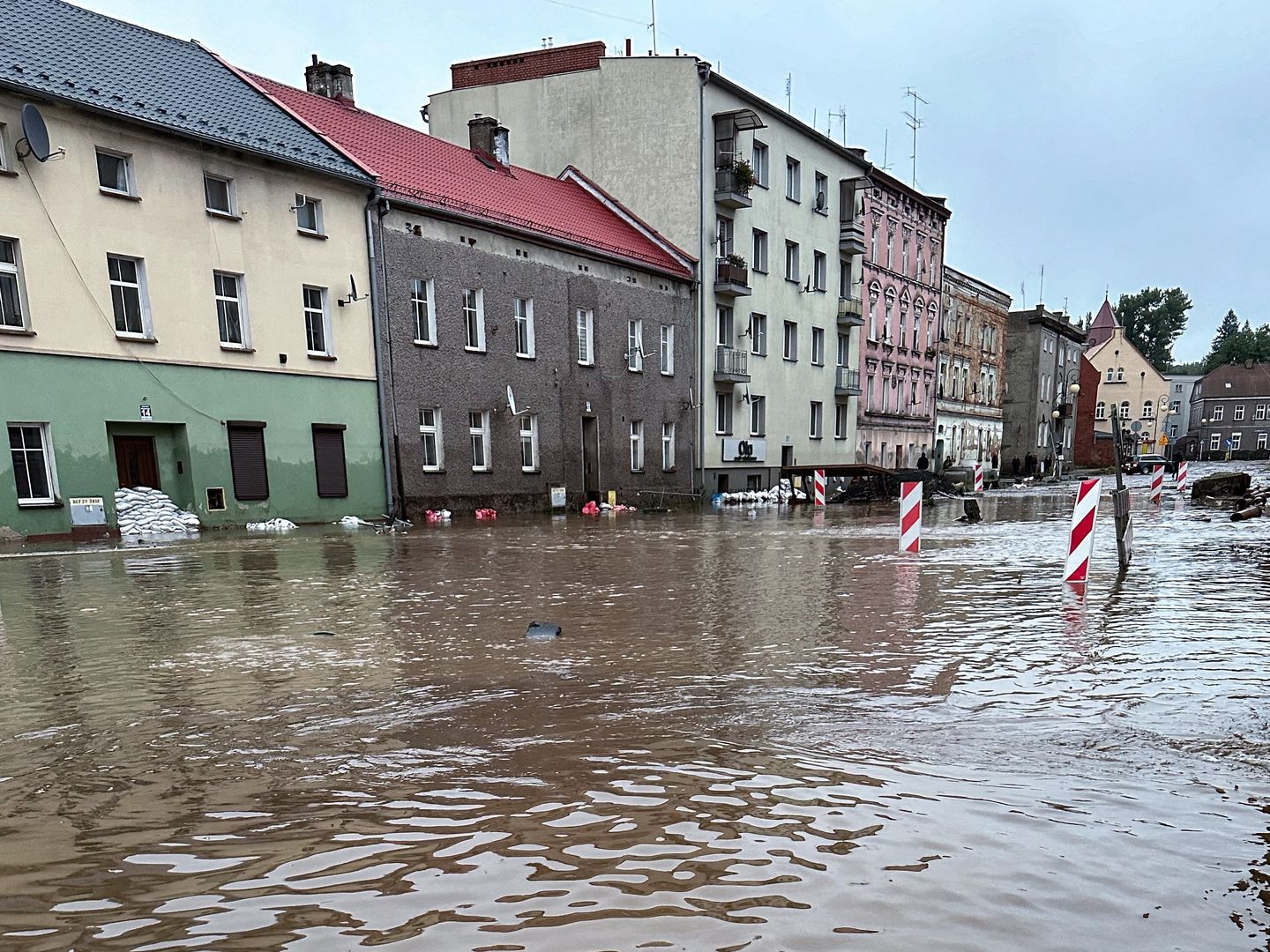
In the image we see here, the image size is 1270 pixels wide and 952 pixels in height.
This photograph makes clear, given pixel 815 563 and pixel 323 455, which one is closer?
pixel 815 563

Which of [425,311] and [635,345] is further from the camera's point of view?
[635,345]

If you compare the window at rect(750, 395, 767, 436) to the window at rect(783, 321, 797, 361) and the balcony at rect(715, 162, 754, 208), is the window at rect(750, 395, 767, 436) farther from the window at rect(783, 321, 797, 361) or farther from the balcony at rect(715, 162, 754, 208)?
the balcony at rect(715, 162, 754, 208)

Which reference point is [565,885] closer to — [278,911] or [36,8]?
[278,911]

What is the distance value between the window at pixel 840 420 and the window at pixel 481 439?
22.1m

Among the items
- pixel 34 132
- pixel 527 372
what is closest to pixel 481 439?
pixel 527 372

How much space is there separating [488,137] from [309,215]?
10119 mm

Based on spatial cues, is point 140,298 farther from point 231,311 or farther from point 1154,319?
point 1154,319

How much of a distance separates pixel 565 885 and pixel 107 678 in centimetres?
410

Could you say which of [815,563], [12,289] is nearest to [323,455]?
[12,289]

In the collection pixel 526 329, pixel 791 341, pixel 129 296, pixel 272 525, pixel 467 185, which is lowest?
pixel 272 525

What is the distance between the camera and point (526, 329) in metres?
23.9

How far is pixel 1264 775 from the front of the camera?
3344mm

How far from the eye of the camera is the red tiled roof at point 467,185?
68.2 ft

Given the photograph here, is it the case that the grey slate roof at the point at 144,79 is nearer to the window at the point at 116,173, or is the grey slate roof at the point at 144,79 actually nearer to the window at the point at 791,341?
the window at the point at 116,173
